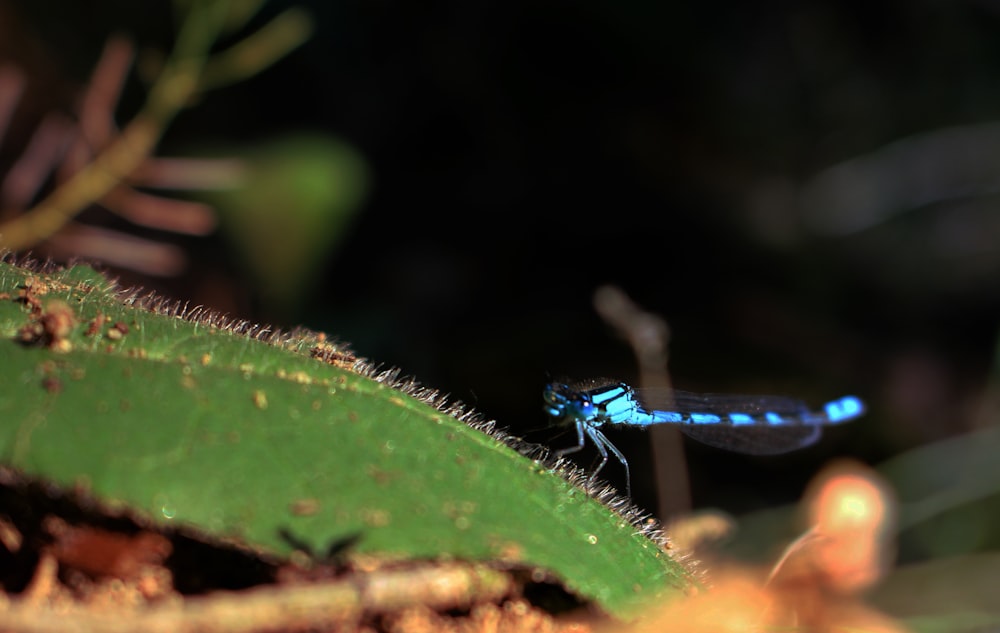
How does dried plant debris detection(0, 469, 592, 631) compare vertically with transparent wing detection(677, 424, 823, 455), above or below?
below

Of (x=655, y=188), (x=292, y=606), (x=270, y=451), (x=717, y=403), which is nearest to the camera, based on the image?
(x=292, y=606)

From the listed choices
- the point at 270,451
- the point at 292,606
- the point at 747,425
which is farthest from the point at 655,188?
the point at 292,606

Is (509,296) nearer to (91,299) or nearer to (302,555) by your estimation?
(91,299)

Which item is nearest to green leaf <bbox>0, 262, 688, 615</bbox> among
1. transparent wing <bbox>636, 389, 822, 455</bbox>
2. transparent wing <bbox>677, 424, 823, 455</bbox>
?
transparent wing <bbox>636, 389, 822, 455</bbox>

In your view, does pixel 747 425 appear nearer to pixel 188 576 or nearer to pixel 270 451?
pixel 270 451

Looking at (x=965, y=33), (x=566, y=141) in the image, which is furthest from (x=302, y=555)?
(x=965, y=33)

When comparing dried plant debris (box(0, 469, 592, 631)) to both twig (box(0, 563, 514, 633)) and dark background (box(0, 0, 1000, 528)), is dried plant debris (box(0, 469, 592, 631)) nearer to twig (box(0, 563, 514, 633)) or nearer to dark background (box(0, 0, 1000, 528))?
twig (box(0, 563, 514, 633))
